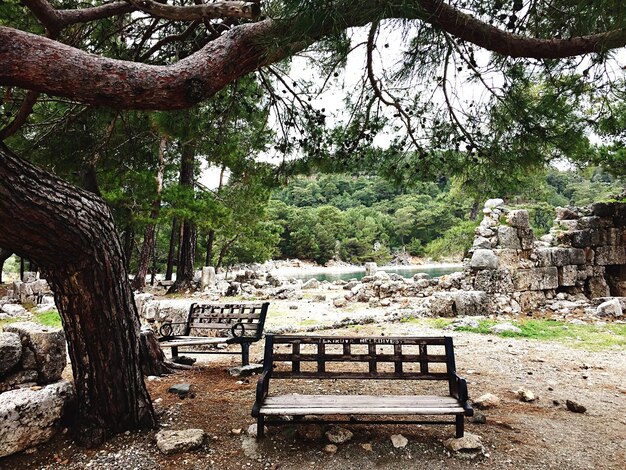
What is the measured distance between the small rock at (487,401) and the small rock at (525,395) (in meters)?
0.27

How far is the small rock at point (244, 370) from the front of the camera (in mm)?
4355

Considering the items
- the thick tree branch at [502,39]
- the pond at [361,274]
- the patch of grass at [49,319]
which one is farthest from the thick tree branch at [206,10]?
the pond at [361,274]

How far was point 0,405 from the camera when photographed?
248 cm

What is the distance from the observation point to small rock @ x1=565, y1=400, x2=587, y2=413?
3.26 metres

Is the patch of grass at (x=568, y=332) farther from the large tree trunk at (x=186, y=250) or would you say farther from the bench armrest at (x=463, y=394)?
the large tree trunk at (x=186, y=250)

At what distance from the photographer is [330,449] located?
2.54 m

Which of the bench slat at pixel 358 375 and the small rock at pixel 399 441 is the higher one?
the bench slat at pixel 358 375

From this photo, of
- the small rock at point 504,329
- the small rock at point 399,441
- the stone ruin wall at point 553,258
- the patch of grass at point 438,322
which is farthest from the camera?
the stone ruin wall at point 553,258

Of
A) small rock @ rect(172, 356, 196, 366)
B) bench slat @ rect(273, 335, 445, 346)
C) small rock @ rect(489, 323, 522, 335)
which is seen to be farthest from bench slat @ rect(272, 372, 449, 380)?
small rock @ rect(489, 323, 522, 335)

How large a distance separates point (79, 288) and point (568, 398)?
4.25m

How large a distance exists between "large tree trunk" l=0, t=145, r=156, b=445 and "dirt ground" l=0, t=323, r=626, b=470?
0.18 metres

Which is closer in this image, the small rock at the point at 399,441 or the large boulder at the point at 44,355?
the small rock at the point at 399,441

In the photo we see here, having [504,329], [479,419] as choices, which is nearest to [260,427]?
[479,419]

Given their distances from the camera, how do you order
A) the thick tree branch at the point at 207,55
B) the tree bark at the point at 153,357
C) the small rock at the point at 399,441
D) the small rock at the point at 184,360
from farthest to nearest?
1. the small rock at the point at 184,360
2. the tree bark at the point at 153,357
3. the small rock at the point at 399,441
4. the thick tree branch at the point at 207,55
